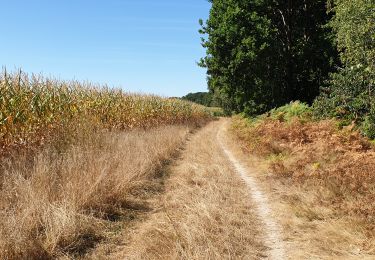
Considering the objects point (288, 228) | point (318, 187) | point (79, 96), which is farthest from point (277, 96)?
point (288, 228)

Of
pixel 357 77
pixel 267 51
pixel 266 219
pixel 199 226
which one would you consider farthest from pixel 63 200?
pixel 267 51

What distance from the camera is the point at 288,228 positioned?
5.90m

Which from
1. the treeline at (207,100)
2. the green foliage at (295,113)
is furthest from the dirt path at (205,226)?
the treeline at (207,100)

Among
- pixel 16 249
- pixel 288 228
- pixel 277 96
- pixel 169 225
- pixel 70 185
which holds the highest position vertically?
pixel 277 96

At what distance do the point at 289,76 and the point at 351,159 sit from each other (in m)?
15.2

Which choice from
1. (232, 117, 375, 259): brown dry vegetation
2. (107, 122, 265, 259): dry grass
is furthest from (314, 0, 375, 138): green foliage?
(107, 122, 265, 259): dry grass

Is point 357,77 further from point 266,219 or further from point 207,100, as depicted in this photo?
point 207,100

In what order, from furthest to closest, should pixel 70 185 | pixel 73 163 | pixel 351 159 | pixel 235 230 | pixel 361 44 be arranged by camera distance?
pixel 361 44
pixel 351 159
pixel 73 163
pixel 70 185
pixel 235 230

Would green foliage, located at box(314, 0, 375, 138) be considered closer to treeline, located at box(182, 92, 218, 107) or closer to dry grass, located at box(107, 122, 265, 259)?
dry grass, located at box(107, 122, 265, 259)

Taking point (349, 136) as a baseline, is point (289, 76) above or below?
above

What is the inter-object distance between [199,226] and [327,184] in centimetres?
348

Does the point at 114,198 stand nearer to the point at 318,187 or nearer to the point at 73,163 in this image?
the point at 73,163

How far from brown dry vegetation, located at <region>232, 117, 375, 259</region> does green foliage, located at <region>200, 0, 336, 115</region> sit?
926 cm

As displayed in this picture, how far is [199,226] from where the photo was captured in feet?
17.8
